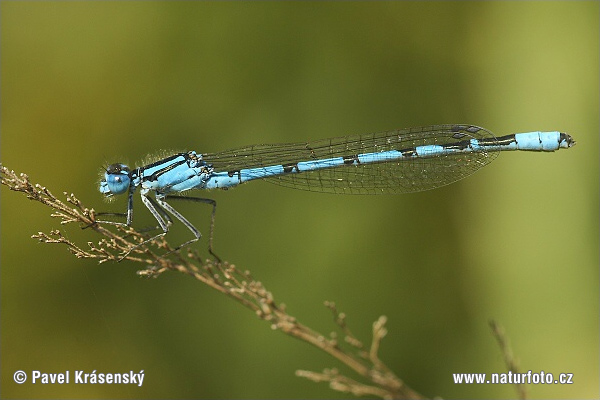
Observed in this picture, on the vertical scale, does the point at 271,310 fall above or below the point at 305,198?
below

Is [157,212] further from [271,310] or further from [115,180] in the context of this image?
[271,310]

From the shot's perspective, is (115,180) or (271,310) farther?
(115,180)

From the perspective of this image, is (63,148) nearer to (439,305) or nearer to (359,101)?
(359,101)

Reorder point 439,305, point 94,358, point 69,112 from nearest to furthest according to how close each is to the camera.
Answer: point 94,358 → point 439,305 → point 69,112

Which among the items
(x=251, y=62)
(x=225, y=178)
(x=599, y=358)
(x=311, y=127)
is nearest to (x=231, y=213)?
(x=225, y=178)

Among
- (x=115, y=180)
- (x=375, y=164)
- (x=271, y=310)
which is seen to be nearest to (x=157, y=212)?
(x=115, y=180)

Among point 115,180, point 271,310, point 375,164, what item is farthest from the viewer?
point 375,164
